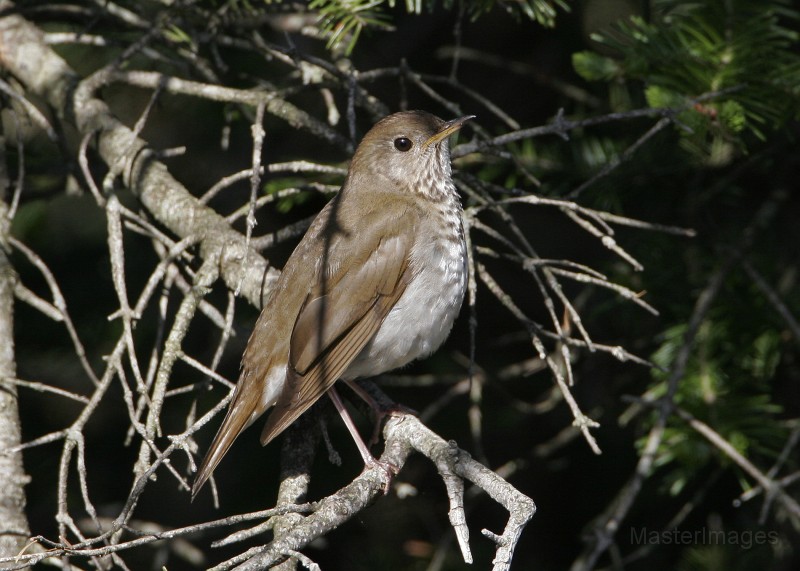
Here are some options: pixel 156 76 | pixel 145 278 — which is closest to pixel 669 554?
pixel 145 278

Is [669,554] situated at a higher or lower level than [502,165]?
lower

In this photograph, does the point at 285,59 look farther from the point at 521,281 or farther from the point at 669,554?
the point at 669,554

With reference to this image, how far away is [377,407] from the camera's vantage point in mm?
3449

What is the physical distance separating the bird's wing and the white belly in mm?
54

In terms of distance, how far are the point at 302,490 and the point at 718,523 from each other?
76.3 inches

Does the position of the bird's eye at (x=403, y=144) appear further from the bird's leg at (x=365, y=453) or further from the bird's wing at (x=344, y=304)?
the bird's leg at (x=365, y=453)

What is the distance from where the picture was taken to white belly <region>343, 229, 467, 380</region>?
11.0 ft

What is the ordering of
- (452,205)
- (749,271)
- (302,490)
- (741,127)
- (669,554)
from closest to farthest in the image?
(302,490) → (741,127) → (749,271) → (452,205) → (669,554)

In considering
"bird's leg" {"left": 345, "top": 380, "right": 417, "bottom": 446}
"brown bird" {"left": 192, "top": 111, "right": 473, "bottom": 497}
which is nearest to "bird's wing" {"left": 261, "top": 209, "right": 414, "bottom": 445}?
"brown bird" {"left": 192, "top": 111, "right": 473, "bottom": 497}

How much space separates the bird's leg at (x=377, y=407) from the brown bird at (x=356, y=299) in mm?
84

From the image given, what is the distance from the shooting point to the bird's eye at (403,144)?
374cm

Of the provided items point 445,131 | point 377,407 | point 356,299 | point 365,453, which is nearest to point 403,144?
point 445,131

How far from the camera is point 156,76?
→ 3.54 metres

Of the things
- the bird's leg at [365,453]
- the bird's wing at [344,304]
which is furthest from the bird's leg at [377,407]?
the bird's wing at [344,304]
